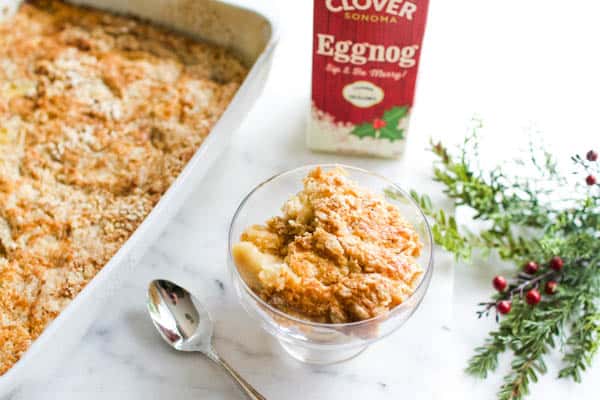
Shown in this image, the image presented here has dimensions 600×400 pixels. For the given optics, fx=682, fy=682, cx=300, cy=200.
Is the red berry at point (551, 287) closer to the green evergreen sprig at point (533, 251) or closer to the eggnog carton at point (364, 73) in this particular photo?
the green evergreen sprig at point (533, 251)

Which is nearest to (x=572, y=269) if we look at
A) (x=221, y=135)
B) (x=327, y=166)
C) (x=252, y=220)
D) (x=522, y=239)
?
(x=522, y=239)

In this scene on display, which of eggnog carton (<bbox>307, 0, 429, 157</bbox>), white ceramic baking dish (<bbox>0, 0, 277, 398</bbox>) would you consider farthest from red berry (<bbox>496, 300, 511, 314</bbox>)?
white ceramic baking dish (<bbox>0, 0, 277, 398</bbox>)

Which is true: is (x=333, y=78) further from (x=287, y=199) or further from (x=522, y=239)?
(x=522, y=239)

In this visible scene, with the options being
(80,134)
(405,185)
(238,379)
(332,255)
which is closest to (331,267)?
(332,255)

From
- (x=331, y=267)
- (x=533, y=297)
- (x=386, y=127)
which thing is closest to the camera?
(x=331, y=267)

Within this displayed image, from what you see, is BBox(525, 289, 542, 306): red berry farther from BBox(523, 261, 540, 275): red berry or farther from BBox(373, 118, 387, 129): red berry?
BBox(373, 118, 387, 129): red berry

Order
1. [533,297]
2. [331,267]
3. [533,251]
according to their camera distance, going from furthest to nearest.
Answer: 1. [533,251]
2. [533,297]
3. [331,267]

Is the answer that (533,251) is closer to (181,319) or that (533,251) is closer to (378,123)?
(378,123)
